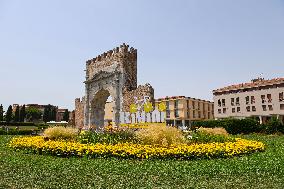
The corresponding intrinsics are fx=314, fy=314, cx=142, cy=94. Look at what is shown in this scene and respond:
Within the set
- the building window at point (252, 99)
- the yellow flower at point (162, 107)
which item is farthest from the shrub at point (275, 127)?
the building window at point (252, 99)

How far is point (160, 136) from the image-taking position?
11.4 meters

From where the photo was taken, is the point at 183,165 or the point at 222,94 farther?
the point at 222,94

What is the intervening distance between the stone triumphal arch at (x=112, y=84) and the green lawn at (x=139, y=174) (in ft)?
66.8

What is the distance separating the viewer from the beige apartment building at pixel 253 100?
54.9 meters

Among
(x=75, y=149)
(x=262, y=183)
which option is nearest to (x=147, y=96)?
(x=75, y=149)

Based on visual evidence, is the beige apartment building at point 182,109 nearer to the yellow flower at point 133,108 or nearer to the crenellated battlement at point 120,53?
the crenellated battlement at point 120,53

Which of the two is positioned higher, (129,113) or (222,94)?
(222,94)

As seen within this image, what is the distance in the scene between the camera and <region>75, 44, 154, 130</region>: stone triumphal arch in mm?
32469

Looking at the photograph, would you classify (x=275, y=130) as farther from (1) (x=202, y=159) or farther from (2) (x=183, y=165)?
(2) (x=183, y=165)

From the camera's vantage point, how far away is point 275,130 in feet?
91.6

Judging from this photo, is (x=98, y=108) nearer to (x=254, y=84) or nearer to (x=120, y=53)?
(x=120, y=53)

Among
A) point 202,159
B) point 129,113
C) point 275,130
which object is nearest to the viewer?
point 202,159

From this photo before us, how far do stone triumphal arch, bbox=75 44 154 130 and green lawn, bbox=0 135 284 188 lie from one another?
802 inches

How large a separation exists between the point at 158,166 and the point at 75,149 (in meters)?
3.52
